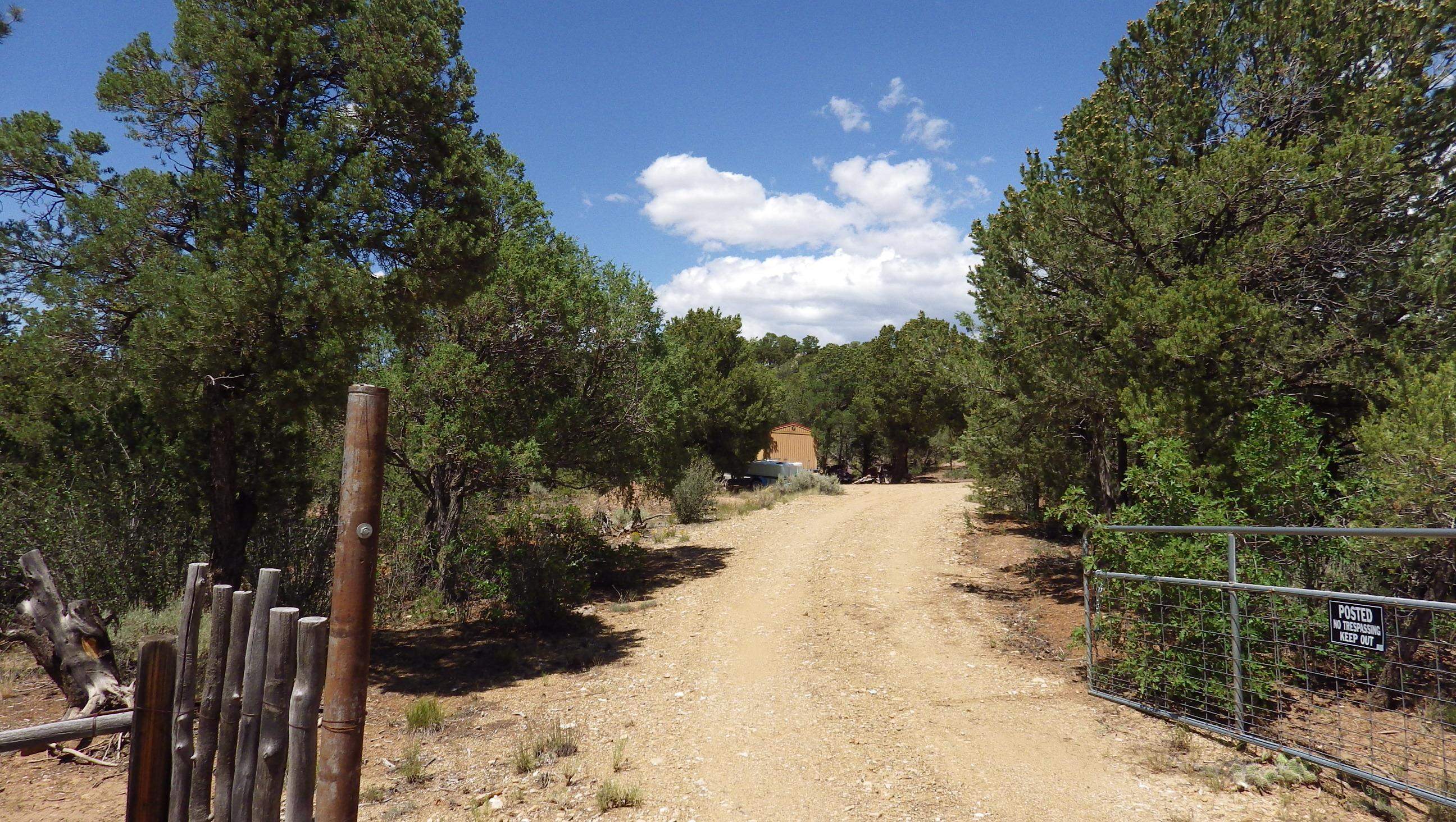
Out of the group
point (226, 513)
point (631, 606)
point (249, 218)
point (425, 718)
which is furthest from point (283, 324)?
point (631, 606)

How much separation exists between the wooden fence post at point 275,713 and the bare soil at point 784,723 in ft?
5.88

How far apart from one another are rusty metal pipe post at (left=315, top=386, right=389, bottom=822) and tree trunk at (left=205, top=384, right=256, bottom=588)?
16.8ft

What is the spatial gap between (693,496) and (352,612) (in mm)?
16878

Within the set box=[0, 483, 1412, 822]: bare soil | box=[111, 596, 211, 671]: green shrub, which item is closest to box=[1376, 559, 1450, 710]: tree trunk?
box=[0, 483, 1412, 822]: bare soil

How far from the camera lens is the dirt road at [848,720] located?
4.90 meters

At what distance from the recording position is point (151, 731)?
344 cm

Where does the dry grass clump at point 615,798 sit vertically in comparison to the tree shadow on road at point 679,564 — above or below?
below

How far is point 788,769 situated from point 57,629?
5.88m

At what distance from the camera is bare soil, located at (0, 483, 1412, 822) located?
4.91m

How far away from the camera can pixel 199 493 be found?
28.0 feet

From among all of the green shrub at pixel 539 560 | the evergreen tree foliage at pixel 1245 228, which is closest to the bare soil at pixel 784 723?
the green shrub at pixel 539 560

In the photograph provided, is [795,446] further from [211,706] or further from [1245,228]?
[211,706]

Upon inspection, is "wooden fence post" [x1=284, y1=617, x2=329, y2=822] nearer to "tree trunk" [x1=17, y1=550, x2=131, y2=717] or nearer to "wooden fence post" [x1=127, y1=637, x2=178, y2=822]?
"wooden fence post" [x1=127, y1=637, x2=178, y2=822]

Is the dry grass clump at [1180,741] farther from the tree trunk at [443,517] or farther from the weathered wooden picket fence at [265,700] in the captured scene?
the tree trunk at [443,517]
